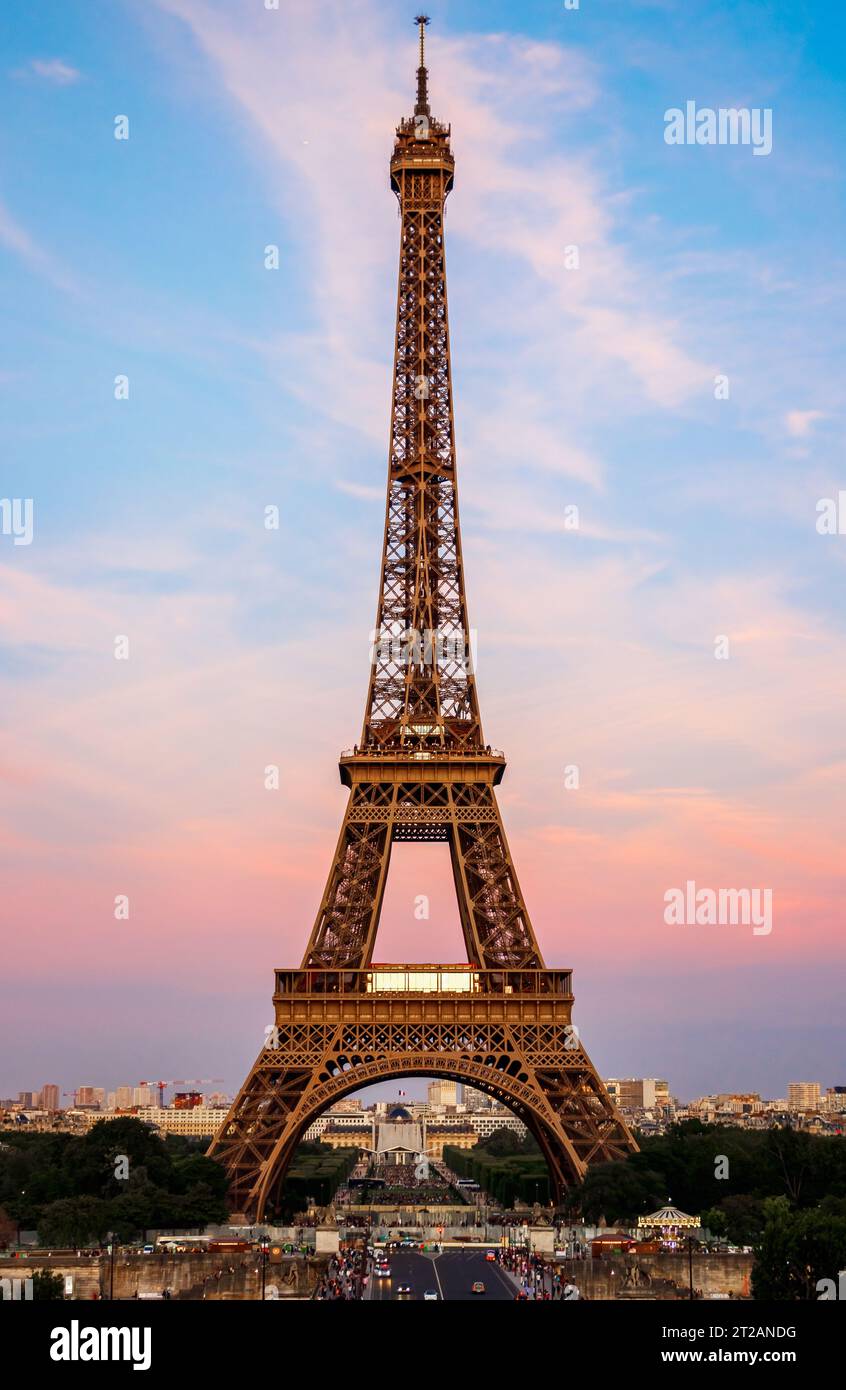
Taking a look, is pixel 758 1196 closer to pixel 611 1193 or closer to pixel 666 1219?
pixel 666 1219

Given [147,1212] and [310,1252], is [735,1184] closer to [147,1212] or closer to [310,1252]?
[310,1252]

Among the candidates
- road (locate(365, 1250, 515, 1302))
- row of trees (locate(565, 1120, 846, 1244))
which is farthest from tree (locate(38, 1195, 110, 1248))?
row of trees (locate(565, 1120, 846, 1244))

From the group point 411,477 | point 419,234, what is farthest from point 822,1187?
point 419,234


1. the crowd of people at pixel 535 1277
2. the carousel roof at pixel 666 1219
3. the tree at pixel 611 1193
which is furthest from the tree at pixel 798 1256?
the tree at pixel 611 1193

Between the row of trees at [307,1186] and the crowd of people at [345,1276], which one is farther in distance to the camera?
the row of trees at [307,1186]

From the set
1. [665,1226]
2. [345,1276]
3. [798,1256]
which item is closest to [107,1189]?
[345,1276]

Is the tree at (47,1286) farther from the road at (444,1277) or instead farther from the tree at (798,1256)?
the tree at (798,1256)
